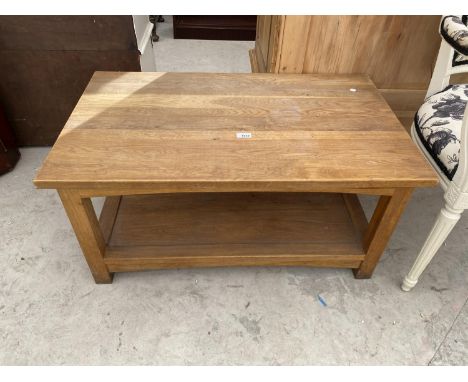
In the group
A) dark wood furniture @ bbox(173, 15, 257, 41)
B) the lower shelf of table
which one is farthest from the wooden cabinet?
dark wood furniture @ bbox(173, 15, 257, 41)

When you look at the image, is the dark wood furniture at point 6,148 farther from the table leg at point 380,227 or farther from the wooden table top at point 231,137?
the table leg at point 380,227

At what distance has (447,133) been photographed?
0.89 metres

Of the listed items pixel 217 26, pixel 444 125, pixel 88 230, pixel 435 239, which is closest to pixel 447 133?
pixel 444 125

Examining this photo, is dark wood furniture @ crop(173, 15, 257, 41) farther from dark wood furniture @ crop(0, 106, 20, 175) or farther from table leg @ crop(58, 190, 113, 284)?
table leg @ crop(58, 190, 113, 284)

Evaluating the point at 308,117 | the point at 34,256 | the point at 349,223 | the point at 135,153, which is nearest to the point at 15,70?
the point at 34,256

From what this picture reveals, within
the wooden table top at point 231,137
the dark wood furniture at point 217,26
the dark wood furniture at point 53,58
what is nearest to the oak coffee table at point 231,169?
the wooden table top at point 231,137

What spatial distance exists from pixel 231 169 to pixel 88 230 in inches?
16.3

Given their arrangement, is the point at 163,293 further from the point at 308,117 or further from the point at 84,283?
the point at 308,117

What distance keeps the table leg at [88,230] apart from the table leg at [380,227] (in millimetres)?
761

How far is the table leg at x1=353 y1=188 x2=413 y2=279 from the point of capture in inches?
34.2

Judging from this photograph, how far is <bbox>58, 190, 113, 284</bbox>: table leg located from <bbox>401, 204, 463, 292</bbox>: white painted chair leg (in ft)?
2.95

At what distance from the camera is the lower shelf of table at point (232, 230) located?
3.35 feet

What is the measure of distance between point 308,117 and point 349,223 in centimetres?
38

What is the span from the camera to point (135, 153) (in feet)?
2.77
